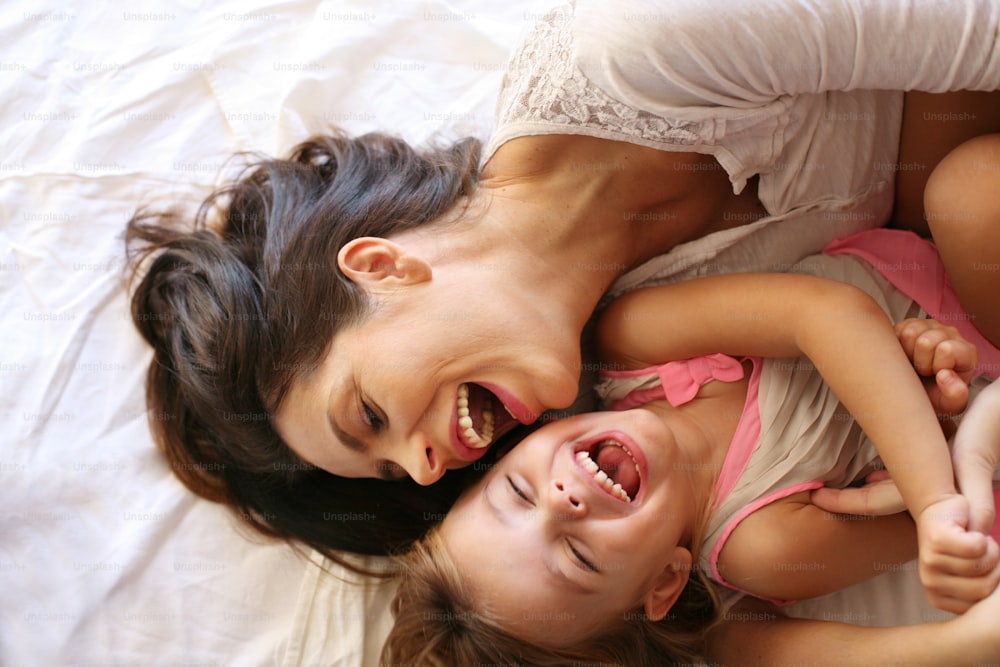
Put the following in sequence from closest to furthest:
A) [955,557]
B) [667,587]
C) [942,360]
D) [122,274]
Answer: [955,557] < [942,360] < [667,587] < [122,274]

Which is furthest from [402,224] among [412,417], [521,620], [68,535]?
[68,535]

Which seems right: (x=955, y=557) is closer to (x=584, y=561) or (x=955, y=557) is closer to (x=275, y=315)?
(x=584, y=561)

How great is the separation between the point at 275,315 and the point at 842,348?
86 centimetres

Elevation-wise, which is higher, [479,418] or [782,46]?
[782,46]

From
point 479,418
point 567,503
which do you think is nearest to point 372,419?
point 479,418

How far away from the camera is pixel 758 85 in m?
1.39

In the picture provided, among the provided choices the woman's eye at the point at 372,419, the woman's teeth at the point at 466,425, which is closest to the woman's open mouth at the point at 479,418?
the woman's teeth at the point at 466,425

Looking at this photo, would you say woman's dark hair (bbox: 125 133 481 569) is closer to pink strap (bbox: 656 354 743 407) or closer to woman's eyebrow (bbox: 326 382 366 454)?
woman's eyebrow (bbox: 326 382 366 454)

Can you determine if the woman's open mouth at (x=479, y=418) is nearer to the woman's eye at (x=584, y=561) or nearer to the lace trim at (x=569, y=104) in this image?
the woman's eye at (x=584, y=561)

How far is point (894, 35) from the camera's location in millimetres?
1320

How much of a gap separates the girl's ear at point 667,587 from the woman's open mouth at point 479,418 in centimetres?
34

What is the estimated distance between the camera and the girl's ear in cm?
143

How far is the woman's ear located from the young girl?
32 cm

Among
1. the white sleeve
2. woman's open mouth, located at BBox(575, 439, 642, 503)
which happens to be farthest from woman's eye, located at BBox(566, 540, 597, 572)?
the white sleeve
